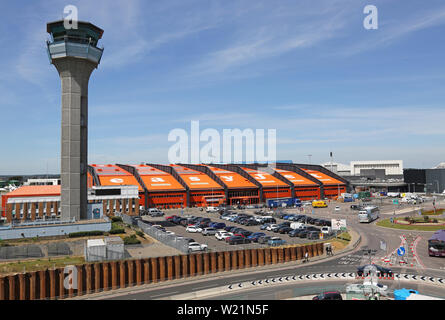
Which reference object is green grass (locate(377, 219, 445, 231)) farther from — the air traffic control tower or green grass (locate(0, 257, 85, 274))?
the air traffic control tower

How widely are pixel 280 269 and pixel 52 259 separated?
30251mm

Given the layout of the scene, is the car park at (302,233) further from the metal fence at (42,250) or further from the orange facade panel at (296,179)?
the orange facade panel at (296,179)

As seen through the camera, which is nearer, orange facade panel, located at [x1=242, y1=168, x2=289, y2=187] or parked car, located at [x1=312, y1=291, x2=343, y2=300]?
parked car, located at [x1=312, y1=291, x2=343, y2=300]

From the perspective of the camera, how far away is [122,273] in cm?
3841

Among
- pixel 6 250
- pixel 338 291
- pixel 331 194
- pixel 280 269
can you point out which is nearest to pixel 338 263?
pixel 280 269

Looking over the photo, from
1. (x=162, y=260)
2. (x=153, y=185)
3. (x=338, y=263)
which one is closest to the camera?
(x=162, y=260)

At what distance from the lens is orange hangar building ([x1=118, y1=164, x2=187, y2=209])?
104750 mm

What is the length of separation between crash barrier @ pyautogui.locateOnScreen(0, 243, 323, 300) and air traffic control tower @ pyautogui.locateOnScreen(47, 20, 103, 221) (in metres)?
31.1

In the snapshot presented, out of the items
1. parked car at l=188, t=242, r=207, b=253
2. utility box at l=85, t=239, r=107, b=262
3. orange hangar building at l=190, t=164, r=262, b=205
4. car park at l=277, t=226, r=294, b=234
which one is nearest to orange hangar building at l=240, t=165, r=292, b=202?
orange hangar building at l=190, t=164, r=262, b=205

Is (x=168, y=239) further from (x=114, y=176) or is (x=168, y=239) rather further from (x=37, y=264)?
(x=114, y=176)

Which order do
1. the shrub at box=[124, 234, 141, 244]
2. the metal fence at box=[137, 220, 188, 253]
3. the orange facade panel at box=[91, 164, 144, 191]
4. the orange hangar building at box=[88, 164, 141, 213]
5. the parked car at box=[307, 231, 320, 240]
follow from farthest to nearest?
the orange facade panel at box=[91, 164, 144, 191] → the orange hangar building at box=[88, 164, 141, 213] → the parked car at box=[307, 231, 320, 240] → the shrub at box=[124, 234, 141, 244] → the metal fence at box=[137, 220, 188, 253]

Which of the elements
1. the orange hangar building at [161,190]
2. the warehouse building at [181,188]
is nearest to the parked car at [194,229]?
the warehouse building at [181,188]
